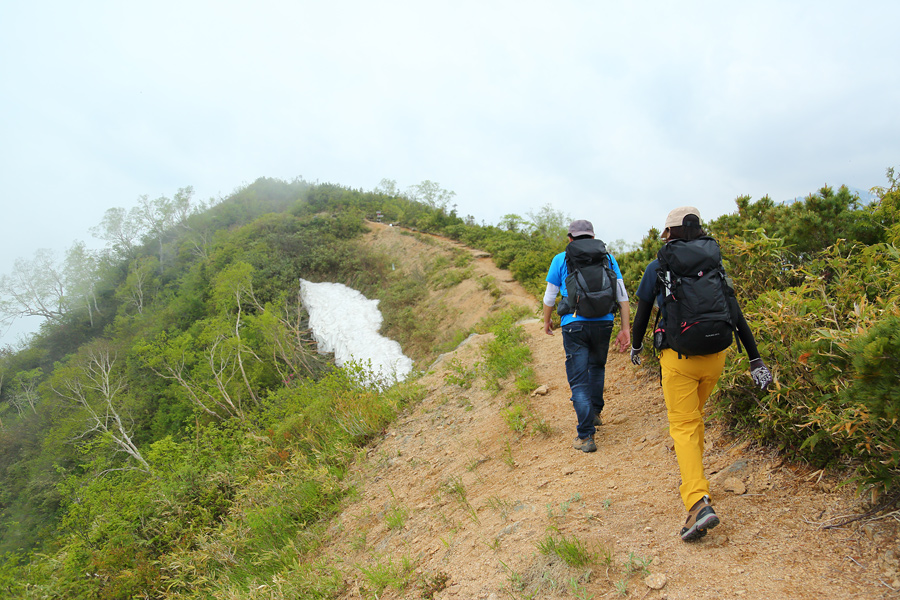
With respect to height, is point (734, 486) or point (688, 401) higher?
point (688, 401)

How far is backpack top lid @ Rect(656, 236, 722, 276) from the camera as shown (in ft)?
7.91

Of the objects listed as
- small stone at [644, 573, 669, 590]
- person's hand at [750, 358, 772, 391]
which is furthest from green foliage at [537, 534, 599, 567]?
person's hand at [750, 358, 772, 391]

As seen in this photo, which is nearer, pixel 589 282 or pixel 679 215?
pixel 679 215

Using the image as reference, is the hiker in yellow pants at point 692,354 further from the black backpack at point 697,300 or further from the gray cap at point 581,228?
the gray cap at point 581,228

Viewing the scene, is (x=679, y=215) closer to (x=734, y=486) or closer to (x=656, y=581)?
(x=734, y=486)

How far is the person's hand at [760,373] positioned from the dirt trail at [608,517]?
0.60 m

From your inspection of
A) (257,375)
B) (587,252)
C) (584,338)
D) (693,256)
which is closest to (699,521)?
(693,256)

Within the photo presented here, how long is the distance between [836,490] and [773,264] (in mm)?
2009

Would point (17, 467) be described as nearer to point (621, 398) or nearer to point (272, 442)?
point (272, 442)

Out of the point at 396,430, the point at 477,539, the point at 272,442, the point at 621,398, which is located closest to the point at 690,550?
the point at 477,539

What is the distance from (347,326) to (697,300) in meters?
20.4

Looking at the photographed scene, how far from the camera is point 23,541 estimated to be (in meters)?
19.0

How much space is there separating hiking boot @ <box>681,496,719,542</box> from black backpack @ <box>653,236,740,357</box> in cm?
80

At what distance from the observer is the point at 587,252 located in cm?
357
